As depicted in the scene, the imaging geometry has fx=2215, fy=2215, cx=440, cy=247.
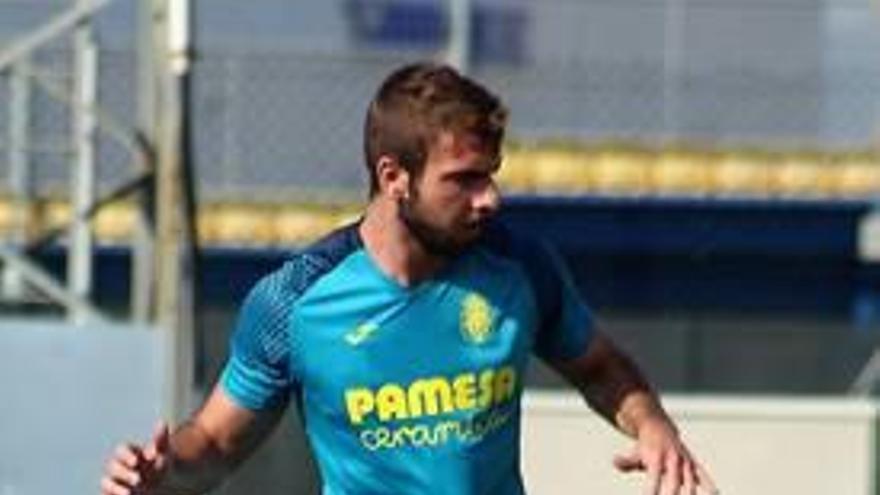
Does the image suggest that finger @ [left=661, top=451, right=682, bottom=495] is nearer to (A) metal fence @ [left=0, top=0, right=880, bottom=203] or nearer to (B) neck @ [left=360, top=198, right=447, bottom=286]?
(B) neck @ [left=360, top=198, right=447, bottom=286]

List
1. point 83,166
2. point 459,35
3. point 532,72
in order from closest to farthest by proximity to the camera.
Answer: point 83,166, point 459,35, point 532,72

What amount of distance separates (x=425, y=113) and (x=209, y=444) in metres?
0.59

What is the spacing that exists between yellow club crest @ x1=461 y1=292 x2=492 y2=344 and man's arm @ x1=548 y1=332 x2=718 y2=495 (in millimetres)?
164

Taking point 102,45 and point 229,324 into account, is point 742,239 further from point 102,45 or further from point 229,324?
point 229,324

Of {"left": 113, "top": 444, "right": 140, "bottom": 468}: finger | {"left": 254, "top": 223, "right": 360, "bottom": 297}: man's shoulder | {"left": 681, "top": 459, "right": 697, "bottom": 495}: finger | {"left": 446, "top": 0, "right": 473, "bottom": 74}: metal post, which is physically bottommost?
{"left": 446, "top": 0, "right": 473, "bottom": 74}: metal post

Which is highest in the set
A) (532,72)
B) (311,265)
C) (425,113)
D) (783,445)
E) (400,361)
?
(425,113)

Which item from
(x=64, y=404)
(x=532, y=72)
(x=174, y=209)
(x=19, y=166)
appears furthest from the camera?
(x=532, y=72)

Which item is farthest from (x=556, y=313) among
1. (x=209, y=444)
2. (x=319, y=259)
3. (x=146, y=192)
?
(x=146, y=192)

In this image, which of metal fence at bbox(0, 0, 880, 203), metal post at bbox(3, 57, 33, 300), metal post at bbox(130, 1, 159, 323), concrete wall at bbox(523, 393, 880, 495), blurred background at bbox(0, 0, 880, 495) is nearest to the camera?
concrete wall at bbox(523, 393, 880, 495)

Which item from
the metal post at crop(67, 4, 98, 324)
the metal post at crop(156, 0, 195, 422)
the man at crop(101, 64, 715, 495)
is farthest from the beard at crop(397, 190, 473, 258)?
the metal post at crop(67, 4, 98, 324)

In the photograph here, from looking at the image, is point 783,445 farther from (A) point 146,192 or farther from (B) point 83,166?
(B) point 83,166

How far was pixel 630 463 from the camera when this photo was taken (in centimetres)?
299

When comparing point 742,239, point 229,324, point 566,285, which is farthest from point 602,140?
point 566,285

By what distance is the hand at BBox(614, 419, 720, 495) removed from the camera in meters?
2.93
